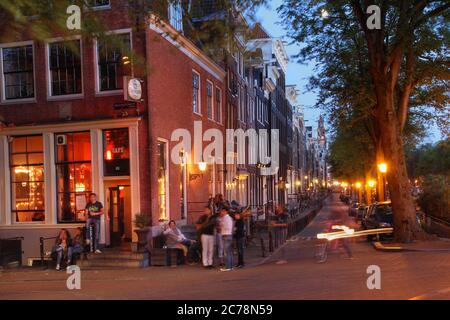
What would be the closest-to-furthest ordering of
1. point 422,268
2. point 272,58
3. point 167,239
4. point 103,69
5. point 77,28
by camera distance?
point 77,28, point 422,268, point 167,239, point 103,69, point 272,58

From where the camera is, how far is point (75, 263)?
Result: 57.5 feet

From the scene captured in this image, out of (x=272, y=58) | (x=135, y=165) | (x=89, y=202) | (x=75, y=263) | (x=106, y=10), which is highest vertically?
(x=272, y=58)

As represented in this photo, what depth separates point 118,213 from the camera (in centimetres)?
1952

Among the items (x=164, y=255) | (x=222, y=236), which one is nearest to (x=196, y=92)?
(x=164, y=255)

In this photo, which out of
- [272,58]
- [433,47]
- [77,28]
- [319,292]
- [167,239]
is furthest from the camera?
[272,58]

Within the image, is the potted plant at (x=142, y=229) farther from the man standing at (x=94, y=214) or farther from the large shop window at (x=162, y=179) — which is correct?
the large shop window at (x=162, y=179)

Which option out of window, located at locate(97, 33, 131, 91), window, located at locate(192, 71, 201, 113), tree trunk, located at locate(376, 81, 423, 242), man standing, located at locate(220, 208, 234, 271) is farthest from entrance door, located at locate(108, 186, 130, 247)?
tree trunk, located at locate(376, 81, 423, 242)

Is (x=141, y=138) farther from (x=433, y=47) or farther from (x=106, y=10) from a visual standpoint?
(x=433, y=47)

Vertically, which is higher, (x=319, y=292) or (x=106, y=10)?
(x=106, y=10)

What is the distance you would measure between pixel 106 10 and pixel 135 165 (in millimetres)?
5247

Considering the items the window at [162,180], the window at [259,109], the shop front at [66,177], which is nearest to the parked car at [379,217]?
the window at [162,180]

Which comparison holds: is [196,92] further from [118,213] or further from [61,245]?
[61,245]

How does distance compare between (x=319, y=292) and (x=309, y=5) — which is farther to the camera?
(x=309, y=5)

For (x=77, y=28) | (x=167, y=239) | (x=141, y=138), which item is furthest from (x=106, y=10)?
(x=77, y=28)
